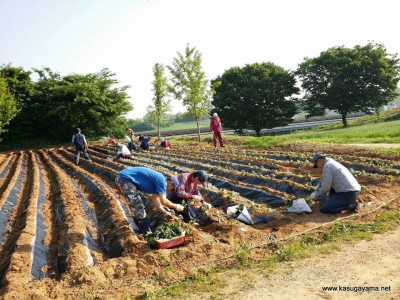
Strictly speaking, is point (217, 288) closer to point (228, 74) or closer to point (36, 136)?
point (36, 136)

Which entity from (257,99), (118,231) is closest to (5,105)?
(118,231)

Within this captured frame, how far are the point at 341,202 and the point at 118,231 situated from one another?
4215 mm

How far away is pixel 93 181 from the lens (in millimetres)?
10188

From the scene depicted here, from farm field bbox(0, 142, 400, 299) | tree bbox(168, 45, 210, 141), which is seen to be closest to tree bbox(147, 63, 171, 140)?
tree bbox(168, 45, 210, 141)

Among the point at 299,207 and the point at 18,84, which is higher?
the point at 18,84

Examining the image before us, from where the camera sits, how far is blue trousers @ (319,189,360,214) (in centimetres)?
595

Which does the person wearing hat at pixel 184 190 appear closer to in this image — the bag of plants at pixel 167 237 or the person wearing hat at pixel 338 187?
the bag of plants at pixel 167 237

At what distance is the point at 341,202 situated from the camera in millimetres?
5969

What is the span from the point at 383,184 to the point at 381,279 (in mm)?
4456

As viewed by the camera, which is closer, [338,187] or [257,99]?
[338,187]

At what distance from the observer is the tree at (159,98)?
83.9 feet

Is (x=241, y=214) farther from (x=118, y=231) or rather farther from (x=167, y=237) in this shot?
(x=118, y=231)

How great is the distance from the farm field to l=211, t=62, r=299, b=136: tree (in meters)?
22.6

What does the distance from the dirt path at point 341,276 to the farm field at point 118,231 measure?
0.73 meters
